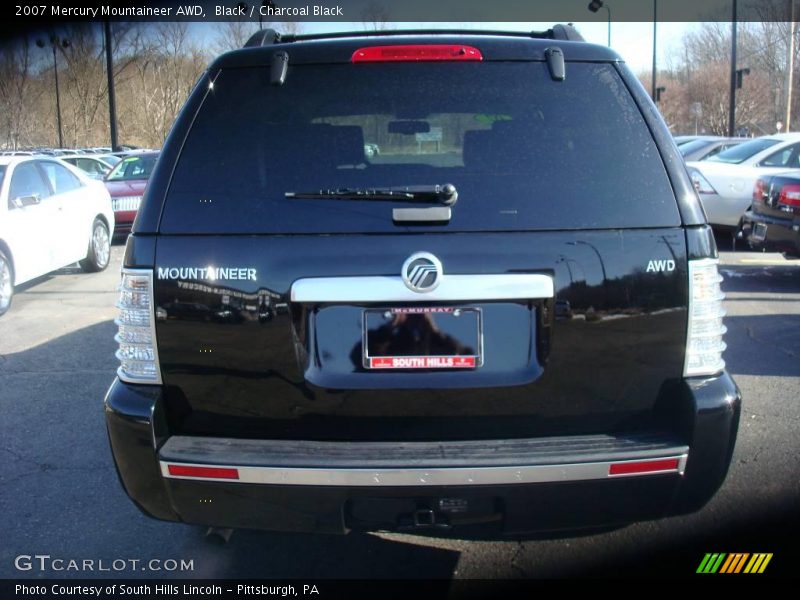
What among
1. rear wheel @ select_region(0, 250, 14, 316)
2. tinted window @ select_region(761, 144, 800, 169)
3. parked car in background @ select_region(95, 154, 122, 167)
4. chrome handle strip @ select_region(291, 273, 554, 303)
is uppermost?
parked car in background @ select_region(95, 154, 122, 167)

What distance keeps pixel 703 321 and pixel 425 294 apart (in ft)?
3.11

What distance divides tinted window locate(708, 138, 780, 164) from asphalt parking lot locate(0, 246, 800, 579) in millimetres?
7190

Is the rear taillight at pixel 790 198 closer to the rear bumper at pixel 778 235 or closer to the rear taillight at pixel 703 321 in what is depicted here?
the rear bumper at pixel 778 235

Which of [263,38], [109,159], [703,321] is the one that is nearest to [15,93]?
[109,159]

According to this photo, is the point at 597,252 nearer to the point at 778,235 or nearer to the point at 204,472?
the point at 204,472

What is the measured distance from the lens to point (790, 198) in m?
8.22

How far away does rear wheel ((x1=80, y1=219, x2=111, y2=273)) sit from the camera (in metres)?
10.6

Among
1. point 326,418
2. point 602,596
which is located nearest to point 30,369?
point 326,418

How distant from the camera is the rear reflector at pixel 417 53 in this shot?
2.74m

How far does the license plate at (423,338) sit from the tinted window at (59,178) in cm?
852

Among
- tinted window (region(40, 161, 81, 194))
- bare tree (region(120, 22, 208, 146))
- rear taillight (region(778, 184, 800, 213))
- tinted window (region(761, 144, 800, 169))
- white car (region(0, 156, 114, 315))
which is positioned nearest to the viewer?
rear taillight (region(778, 184, 800, 213))

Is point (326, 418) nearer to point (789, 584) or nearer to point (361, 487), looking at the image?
point (361, 487)

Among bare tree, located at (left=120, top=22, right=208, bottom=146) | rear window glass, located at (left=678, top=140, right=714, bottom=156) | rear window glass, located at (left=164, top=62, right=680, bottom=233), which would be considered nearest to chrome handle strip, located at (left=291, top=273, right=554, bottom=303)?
rear window glass, located at (left=164, top=62, right=680, bottom=233)

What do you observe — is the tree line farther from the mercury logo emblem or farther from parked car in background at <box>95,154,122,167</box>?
the mercury logo emblem
